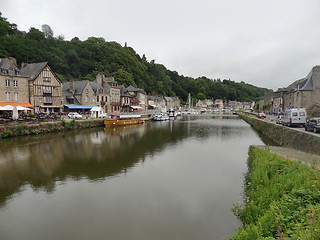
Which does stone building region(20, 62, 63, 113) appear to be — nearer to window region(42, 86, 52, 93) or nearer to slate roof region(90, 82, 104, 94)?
window region(42, 86, 52, 93)

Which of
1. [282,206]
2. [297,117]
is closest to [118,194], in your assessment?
[282,206]

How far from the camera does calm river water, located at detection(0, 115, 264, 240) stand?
683 centimetres

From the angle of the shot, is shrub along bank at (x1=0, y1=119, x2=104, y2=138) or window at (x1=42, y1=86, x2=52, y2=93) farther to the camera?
window at (x1=42, y1=86, x2=52, y2=93)

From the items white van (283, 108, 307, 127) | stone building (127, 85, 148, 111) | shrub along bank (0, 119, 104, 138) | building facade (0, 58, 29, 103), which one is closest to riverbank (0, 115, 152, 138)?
shrub along bank (0, 119, 104, 138)

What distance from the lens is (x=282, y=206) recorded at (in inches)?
207

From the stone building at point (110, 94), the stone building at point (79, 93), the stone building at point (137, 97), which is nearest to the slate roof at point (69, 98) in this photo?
the stone building at point (79, 93)

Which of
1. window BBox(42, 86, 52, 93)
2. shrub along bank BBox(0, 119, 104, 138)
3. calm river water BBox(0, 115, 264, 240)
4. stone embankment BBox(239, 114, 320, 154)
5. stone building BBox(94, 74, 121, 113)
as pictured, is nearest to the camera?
calm river water BBox(0, 115, 264, 240)

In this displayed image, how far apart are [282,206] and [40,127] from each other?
90.1 feet

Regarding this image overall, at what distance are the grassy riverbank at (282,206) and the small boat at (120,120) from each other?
30.6m

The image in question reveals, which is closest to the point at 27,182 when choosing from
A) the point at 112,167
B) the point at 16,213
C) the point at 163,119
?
the point at 16,213

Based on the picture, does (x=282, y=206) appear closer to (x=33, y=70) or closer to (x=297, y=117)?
(x=297, y=117)

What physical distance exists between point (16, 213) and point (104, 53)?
93.6 metres

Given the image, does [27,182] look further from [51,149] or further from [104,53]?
[104,53]

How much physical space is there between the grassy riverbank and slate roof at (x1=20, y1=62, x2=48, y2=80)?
37057 millimetres
